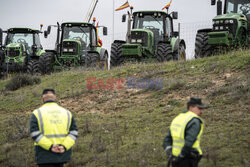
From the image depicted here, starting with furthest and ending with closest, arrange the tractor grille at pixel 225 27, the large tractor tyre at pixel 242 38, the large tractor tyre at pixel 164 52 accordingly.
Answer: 1. the large tractor tyre at pixel 164 52
2. the large tractor tyre at pixel 242 38
3. the tractor grille at pixel 225 27

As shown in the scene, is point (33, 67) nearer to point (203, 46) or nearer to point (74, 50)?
point (74, 50)

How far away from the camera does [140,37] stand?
18438 mm

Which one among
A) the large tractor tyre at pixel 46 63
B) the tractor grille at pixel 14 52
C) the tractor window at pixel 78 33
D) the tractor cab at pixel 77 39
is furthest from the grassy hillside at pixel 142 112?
the tractor grille at pixel 14 52

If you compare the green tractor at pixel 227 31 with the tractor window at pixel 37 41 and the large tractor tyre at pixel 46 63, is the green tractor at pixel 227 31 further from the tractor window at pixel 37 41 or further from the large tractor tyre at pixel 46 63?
the tractor window at pixel 37 41

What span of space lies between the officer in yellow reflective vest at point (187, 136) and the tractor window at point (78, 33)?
16006 millimetres

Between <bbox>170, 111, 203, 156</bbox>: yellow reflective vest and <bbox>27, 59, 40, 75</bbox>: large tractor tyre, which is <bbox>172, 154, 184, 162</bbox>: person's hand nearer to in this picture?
<bbox>170, 111, 203, 156</bbox>: yellow reflective vest

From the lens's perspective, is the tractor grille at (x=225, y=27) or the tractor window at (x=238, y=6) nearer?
the tractor grille at (x=225, y=27)

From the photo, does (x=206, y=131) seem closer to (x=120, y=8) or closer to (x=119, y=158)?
(x=119, y=158)

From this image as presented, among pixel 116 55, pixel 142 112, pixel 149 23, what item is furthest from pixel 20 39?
pixel 142 112

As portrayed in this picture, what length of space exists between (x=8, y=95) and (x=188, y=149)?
42.8 feet

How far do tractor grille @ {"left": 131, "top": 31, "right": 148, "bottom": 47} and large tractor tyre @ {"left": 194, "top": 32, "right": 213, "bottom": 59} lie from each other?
268 cm

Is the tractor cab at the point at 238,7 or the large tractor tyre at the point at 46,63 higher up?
the tractor cab at the point at 238,7

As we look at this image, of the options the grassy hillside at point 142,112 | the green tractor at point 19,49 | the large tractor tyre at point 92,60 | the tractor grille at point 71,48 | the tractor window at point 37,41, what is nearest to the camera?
the grassy hillside at point 142,112

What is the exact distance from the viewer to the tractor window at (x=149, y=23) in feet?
63.3
